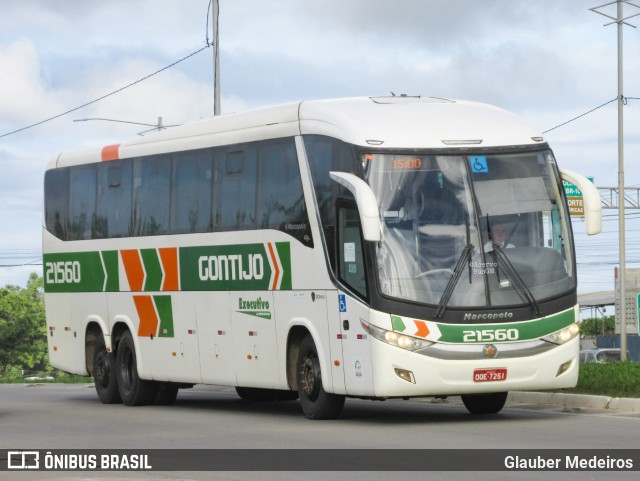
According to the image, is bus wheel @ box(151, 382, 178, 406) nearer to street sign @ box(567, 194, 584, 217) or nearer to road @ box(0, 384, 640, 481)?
road @ box(0, 384, 640, 481)

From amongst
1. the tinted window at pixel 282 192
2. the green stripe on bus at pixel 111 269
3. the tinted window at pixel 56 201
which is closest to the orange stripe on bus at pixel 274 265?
the tinted window at pixel 282 192

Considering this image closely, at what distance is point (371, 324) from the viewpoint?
17531mm

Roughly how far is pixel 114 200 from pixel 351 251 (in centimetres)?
720

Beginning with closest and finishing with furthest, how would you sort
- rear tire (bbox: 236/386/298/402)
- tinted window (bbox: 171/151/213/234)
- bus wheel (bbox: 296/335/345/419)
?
bus wheel (bbox: 296/335/345/419) < tinted window (bbox: 171/151/213/234) < rear tire (bbox: 236/386/298/402)

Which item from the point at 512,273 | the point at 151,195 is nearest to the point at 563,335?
the point at 512,273

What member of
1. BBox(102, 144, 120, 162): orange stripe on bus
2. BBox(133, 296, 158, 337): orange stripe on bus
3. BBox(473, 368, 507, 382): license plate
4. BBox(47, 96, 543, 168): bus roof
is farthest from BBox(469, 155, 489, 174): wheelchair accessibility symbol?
BBox(102, 144, 120, 162): orange stripe on bus

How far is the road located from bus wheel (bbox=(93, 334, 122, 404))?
0.83m

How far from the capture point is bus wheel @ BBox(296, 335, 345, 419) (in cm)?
1878

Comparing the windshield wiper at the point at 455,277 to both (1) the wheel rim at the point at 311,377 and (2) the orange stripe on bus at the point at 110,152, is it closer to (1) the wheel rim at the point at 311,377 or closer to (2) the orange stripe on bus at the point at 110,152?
(1) the wheel rim at the point at 311,377

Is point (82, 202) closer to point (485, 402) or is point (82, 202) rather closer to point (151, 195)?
point (151, 195)

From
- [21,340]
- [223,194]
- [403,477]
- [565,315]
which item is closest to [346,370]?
[565,315]

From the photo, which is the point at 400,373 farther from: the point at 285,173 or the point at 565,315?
the point at 285,173

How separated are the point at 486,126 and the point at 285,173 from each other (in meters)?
2.63

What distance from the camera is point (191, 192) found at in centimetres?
2178
